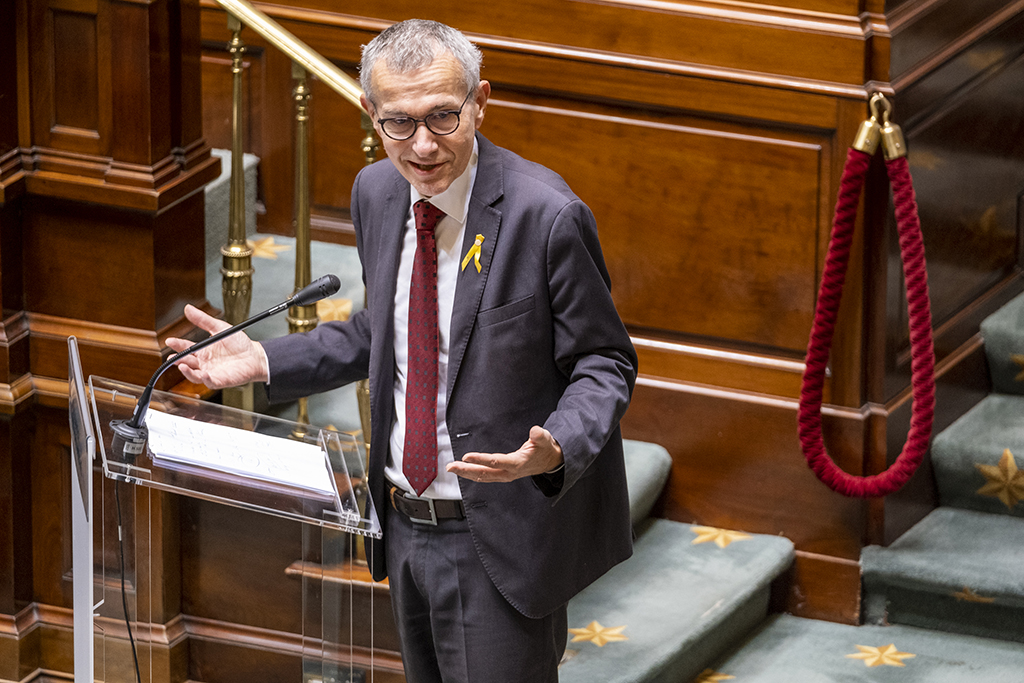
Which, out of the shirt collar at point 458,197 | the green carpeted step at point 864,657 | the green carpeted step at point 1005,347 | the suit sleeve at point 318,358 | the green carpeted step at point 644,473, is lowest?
the green carpeted step at point 864,657

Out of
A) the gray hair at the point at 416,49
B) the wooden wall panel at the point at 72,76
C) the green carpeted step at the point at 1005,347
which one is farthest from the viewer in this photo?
the green carpeted step at the point at 1005,347

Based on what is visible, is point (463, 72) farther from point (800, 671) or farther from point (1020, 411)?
point (1020, 411)

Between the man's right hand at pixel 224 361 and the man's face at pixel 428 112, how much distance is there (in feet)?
1.39

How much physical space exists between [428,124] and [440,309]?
1.03 ft

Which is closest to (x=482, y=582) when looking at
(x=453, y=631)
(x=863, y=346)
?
(x=453, y=631)

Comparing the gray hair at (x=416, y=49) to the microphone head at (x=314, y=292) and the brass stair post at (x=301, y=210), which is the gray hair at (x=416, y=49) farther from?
the brass stair post at (x=301, y=210)

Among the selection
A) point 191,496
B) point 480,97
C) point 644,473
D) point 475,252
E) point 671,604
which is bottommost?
point 671,604

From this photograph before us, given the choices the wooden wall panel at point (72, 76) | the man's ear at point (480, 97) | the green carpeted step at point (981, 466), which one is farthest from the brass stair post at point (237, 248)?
the green carpeted step at point (981, 466)

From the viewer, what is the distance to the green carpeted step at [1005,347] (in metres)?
4.00

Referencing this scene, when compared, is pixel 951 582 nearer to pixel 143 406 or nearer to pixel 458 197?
pixel 458 197

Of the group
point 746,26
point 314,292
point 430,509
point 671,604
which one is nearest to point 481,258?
point 314,292

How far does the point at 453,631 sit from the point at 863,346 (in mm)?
1621

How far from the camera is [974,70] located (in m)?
3.78

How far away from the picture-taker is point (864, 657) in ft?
11.3
